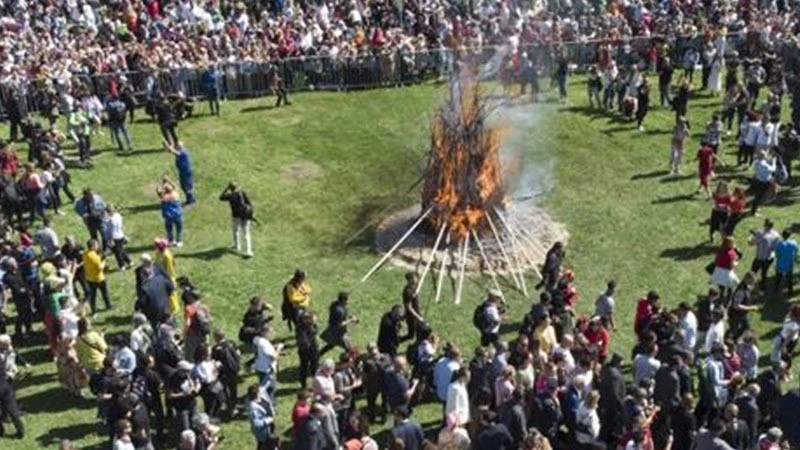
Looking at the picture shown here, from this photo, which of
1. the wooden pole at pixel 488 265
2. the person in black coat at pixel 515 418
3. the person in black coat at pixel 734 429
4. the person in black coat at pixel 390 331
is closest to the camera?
the person in black coat at pixel 734 429

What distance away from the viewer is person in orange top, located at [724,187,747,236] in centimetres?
2367

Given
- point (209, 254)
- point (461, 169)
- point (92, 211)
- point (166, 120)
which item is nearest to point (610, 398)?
point (461, 169)

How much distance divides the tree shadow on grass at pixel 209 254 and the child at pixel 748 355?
1057 centimetres

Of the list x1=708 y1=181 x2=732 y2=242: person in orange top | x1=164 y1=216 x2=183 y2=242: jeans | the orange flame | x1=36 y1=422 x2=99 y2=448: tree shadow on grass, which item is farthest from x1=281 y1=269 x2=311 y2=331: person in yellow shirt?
x1=708 y1=181 x2=732 y2=242: person in orange top

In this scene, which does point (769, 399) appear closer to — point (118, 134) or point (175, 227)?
point (175, 227)

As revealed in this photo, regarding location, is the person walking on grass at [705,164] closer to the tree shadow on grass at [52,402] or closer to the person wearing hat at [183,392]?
the person wearing hat at [183,392]

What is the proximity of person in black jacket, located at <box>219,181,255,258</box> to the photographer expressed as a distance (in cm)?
486

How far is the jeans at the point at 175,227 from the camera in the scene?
23203 mm

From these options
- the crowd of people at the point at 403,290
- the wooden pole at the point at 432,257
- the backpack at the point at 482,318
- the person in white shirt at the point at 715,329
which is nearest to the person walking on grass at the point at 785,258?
the crowd of people at the point at 403,290

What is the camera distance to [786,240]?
2169 centimetres

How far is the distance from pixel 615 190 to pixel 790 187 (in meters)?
3.98

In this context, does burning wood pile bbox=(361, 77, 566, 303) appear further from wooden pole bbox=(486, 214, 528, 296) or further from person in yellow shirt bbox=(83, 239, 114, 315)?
person in yellow shirt bbox=(83, 239, 114, 315)

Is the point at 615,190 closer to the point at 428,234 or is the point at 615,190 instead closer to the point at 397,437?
the point at 428,234

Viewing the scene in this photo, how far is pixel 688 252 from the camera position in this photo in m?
24.0
